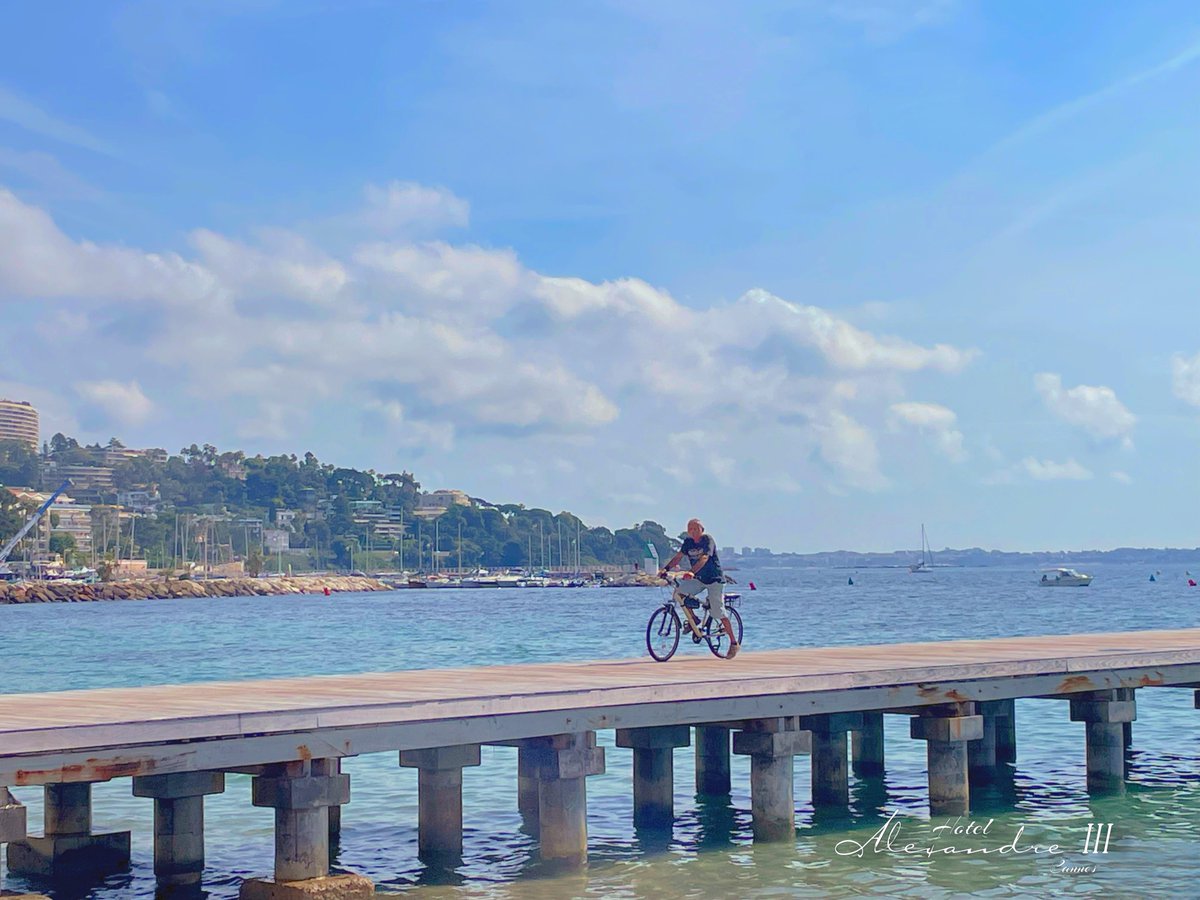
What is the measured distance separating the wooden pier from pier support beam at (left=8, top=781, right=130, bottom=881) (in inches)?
0.7

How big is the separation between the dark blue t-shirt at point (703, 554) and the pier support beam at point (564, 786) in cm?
474

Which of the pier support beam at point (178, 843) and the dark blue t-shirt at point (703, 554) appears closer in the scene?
the pier support beam at point (178, 843)

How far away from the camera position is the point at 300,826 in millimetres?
14070

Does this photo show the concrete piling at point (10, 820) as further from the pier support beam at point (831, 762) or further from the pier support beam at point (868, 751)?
the pier support beam at point (868, 751)

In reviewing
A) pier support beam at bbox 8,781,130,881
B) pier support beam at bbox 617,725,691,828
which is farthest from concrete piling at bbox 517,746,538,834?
pier support beam at bbox 8,781,130,881

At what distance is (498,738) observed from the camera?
1519 cm

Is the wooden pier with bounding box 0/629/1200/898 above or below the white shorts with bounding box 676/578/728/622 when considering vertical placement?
below

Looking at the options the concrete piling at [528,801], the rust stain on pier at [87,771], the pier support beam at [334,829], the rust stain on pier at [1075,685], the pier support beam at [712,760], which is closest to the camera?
the rust stain on pier at [87,771]

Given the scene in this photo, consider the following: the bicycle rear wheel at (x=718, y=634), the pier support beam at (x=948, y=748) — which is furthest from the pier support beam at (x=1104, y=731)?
the bicycle rear wheel at (x=718, y=634)

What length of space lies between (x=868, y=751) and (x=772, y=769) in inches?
256

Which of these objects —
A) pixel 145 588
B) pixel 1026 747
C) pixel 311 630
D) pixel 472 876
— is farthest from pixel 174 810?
pixel 145 588

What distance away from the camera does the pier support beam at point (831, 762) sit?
20.2 m

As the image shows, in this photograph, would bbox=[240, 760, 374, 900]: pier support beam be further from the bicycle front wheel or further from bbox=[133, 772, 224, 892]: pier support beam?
the bicycle front wheel

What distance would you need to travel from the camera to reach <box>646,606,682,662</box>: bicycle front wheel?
20.8m
